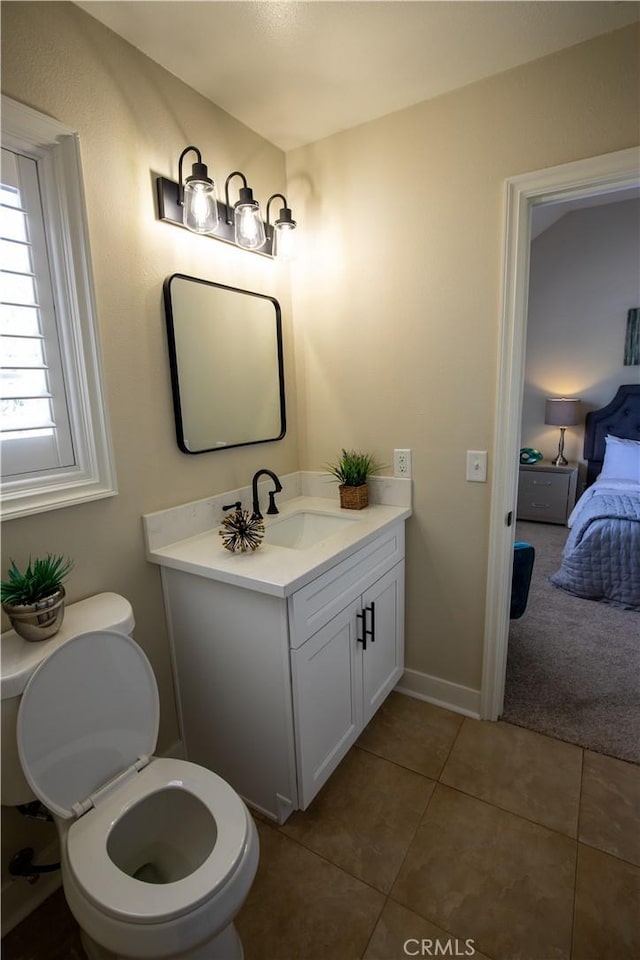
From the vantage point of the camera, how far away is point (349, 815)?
5.14 ft

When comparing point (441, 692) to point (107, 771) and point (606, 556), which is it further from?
point (606, 556)

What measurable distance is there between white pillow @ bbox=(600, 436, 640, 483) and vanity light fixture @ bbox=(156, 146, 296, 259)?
351 centimetres

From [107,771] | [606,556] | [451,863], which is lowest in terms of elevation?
[451,863]

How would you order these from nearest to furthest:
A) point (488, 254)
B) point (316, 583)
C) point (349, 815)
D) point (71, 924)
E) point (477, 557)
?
1. point (71, 924)
2. point (316, 583)
3. point (349, 815)
4. point (488, 254)
5. point (477, 557)

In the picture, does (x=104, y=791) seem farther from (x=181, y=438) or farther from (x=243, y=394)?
(x=243, y=394)

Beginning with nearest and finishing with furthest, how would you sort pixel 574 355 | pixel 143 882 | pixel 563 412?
pixel 143 882, pixel 563 412, pixel 574 355

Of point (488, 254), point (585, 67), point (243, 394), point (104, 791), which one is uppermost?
point (585, 67)

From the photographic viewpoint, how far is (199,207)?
150 centimetres

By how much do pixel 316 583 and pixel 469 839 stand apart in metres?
0.97

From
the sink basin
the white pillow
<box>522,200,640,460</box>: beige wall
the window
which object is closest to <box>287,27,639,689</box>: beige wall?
the sink basin

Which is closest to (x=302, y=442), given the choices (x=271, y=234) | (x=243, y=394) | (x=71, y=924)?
(x=243, y=394)

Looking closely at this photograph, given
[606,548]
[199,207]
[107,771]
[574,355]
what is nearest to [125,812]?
[107,771]

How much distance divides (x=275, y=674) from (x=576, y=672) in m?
1.70

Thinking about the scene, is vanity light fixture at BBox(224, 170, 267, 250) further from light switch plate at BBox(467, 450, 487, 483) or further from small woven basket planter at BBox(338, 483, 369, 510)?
light switch plate at BBox(467, 450, 487, 483)
